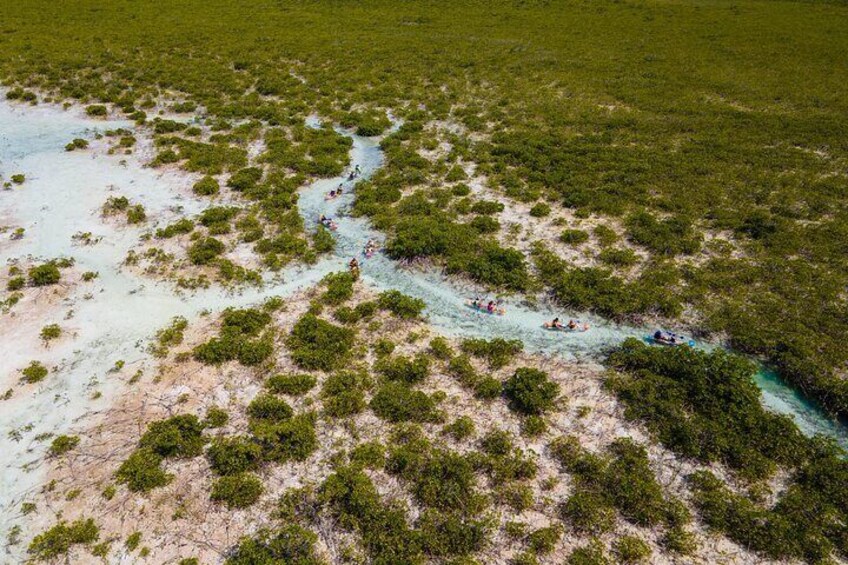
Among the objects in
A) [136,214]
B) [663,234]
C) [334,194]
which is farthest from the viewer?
[334,194]

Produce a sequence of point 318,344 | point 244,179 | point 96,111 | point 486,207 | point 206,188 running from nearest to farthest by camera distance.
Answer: point 318,344, point 486,207, point 206,188, point 244,179, point 96,111

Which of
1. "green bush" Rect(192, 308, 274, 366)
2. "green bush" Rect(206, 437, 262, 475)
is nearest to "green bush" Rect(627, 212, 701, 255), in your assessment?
"green bush" Rect(192, 308, 274, 366)

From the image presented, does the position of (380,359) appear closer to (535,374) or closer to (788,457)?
(535,374)

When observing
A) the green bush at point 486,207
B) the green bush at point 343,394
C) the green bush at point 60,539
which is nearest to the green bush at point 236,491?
the green bush at point 60,539

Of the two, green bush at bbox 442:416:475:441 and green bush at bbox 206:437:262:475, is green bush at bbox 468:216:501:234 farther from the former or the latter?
green bush at bbox 206:437:262:475

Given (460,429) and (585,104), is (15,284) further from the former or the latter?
(585,104)

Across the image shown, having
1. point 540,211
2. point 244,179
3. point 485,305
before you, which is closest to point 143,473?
point 485,305
